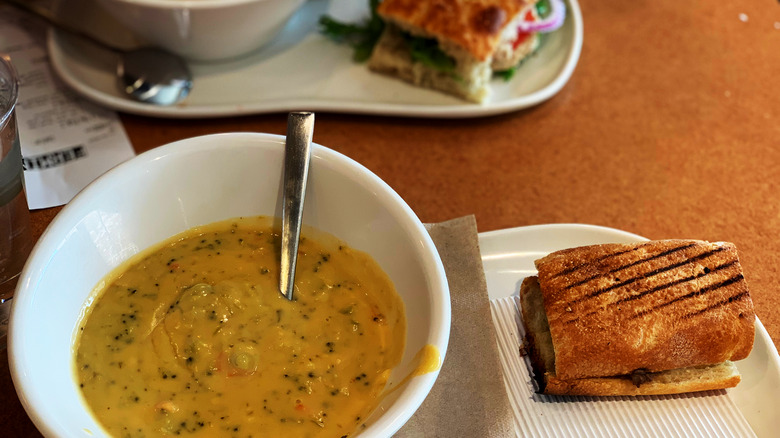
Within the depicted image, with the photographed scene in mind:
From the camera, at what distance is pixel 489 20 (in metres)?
2.04

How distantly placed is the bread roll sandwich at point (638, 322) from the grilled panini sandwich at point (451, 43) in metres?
0.83

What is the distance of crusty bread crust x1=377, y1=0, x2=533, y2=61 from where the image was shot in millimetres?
2018

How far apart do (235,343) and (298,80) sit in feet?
3.83

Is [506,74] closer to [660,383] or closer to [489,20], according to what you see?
[489,20]

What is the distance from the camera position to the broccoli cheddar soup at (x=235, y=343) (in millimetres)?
1112

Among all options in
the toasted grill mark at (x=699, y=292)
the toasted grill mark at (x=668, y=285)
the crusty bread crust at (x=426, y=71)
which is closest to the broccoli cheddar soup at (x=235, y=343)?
the toasted grill mark at (x=668, y=285)

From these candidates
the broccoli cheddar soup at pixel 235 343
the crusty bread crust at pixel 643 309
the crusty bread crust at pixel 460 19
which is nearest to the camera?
the broccoli cheddar soup at pixel 235 343

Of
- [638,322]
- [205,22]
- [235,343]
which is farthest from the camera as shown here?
[205,22]

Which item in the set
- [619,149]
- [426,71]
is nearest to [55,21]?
[426,71]

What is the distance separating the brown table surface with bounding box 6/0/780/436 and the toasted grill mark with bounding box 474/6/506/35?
279mm

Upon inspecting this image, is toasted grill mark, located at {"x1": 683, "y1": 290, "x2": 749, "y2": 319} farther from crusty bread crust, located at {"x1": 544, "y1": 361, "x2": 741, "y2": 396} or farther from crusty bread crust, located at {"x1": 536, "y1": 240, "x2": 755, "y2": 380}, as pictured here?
crusty bread crust, located at {"x1": 544, "y1": 361, "x2": 741, "y2": 396}

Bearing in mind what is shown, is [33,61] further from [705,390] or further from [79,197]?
[705,390]

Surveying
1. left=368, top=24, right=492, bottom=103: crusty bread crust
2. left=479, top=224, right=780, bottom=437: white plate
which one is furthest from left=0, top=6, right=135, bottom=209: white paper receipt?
left=479, top=224, right=780, bottom=437: white plate

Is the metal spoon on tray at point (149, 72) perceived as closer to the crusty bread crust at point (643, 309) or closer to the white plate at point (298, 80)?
the white plate at point (298, 80)
